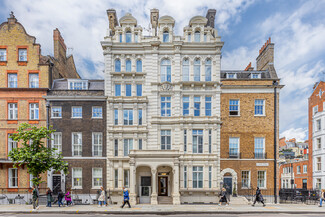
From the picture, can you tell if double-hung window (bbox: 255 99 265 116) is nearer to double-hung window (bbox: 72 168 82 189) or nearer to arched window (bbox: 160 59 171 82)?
arched window (bbox: 160 59 171 82)

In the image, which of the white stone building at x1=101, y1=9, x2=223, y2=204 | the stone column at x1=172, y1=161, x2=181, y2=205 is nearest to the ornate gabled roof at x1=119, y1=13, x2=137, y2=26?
the white stone building at x1=101, y1=9, x2=223, y2=204

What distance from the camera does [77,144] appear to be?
26.6 meters

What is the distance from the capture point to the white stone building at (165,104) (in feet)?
84.6

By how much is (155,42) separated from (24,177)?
1970 centimetres

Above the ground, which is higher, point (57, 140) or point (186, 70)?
point (186, 70)

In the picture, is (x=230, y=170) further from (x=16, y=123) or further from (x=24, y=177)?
(x=16, y=123)

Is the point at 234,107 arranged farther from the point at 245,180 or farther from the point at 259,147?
the point at 245,180

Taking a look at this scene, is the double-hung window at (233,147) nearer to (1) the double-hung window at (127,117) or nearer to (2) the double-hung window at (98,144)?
(1) the double-hung window at (127,117)

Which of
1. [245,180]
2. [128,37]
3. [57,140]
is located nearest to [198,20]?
[128,37]

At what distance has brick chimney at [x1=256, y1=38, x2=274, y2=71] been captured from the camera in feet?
97.8

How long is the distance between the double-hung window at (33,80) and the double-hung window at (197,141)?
58.7 ft

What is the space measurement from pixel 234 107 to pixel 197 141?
19.1 feet

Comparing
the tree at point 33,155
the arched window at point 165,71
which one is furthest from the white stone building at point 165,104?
the tree at point 33,155

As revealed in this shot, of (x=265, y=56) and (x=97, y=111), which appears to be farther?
(x=265, y=56)
